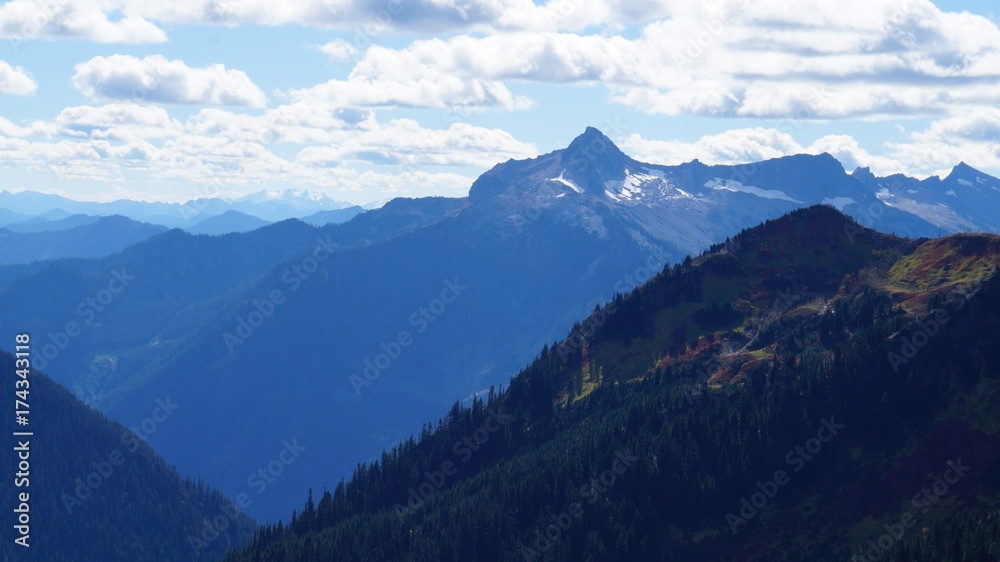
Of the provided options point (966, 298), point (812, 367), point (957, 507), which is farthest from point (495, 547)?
point (966, 298)

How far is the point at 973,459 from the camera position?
154 metres

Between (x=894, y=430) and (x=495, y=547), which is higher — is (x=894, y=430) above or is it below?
above

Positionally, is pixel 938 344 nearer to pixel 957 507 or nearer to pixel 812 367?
pixel 812 367

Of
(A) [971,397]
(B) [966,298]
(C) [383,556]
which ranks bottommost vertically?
(C) [383,556]

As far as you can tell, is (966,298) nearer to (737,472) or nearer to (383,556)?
(737,472)

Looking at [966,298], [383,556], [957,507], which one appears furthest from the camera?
[383,556]

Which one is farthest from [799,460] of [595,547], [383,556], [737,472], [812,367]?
[383,556]

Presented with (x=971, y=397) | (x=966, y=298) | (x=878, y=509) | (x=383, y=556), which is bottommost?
(x=383, y=556)

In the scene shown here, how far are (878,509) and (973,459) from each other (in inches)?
648

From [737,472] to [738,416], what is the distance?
12.6 metres

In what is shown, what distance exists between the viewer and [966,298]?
591 ft

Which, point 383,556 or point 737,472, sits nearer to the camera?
point 737,472

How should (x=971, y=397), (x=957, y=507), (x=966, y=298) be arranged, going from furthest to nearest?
1. (x=966, y=298)
2. (x=971, y=397)
3. (x=957, y=507)

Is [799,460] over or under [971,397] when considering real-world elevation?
under
